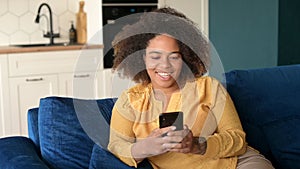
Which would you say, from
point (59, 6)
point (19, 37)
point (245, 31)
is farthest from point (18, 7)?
point (245, 31)

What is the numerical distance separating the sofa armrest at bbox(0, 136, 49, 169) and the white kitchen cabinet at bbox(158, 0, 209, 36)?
2802 millimetres

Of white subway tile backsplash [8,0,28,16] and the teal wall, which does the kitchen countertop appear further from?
the teal wall

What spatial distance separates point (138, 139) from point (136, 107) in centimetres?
12

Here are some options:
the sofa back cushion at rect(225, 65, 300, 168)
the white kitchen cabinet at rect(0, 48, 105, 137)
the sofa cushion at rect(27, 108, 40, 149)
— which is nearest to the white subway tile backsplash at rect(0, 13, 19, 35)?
the white kitchen cabinet at rect(0, 48, 105, 137)

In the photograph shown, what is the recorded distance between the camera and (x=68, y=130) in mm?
1808

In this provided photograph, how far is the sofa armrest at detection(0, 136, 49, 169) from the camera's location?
1612 mm

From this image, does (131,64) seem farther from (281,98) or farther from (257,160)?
(281,98)

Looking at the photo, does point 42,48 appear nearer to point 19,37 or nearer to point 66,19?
point 19,37

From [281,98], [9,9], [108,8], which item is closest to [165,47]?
Answer: [281,98]

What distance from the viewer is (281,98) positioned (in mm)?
2145

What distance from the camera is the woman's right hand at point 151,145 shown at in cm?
146

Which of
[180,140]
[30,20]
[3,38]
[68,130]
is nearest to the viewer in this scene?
[180,140]

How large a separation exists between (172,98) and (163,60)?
16cm

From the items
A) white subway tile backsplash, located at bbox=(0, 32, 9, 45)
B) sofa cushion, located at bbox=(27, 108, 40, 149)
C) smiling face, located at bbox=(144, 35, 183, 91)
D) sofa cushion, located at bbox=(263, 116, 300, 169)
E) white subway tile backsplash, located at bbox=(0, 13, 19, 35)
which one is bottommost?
sofa cushion, located at bbox=(263, 116, 300, 169)
